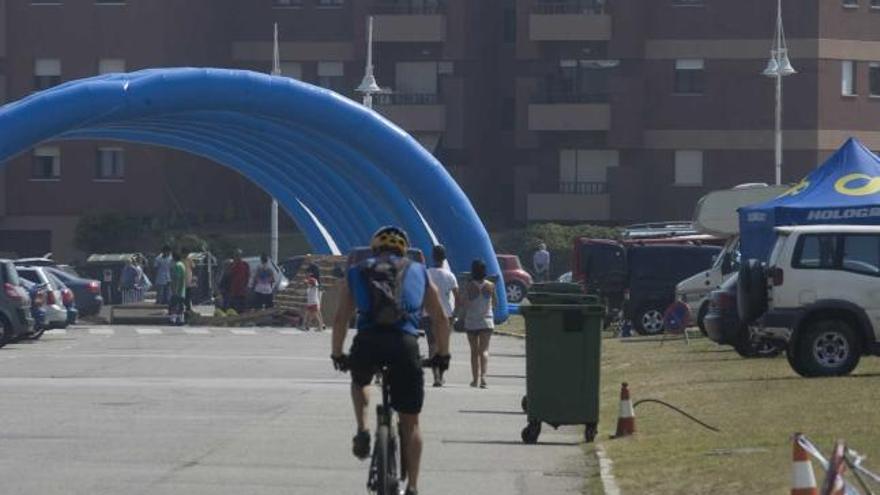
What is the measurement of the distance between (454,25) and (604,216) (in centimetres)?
889

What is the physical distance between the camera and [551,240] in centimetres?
6600

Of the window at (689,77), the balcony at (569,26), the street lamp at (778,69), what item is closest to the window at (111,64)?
the balcony at (569,26)

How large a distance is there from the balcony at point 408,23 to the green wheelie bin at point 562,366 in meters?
53.5

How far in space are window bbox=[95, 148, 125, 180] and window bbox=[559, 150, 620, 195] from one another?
632 inches

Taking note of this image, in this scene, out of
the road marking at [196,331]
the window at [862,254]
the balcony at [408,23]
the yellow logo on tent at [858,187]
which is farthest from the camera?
the balcony at [408,23]

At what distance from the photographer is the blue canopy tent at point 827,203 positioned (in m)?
30.0

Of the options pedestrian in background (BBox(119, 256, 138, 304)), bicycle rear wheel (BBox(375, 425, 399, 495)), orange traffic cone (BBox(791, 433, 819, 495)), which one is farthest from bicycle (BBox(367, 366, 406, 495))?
pedestrian in background (BBox(119, 256, 138, 304))

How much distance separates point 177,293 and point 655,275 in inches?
463

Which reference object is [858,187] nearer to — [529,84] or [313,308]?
[313,308]

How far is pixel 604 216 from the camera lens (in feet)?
232

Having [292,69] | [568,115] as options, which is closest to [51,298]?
[568,115]

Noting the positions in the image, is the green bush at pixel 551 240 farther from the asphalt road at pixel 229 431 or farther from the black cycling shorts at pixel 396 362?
the black cycling shorts at pixel 396 362

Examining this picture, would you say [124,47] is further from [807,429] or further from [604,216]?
[807,429]

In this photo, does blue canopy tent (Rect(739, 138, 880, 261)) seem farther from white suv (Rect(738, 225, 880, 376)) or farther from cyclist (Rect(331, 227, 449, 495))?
cyclist (Rect(331, 227, 449, 495))
